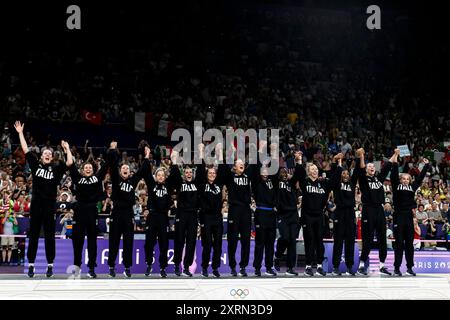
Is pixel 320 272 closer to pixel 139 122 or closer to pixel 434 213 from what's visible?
pixel 434 213

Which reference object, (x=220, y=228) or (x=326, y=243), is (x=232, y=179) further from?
(x=326, y=243)

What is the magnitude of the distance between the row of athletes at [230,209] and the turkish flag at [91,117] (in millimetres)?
9932

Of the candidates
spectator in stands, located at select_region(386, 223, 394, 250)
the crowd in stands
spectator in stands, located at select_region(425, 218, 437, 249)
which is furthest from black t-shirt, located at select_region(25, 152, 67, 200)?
spectator in stands, located at select_region(425, 218, 437, 249)

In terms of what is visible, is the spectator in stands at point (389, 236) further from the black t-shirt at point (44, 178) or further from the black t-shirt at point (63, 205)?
the black t-shirt at point (44, 178)

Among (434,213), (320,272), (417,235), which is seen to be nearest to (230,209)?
(320,272)

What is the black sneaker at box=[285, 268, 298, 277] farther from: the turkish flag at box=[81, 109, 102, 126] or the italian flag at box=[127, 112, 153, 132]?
the turkish flag at box=[81, 109, 102, 126]

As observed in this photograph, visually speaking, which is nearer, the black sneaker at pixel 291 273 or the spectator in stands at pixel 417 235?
the black sneaker at pixel 291 273

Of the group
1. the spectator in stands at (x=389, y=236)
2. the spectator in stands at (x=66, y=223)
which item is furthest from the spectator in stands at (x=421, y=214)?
the spectator in stands at (x=66, y=223)

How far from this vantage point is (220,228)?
11195mm

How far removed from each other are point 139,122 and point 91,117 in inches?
64.8

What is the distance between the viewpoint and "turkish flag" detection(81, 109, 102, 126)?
2086cm

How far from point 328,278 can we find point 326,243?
381cm

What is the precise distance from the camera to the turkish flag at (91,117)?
2086 centimetres

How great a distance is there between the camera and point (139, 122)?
21.5m
